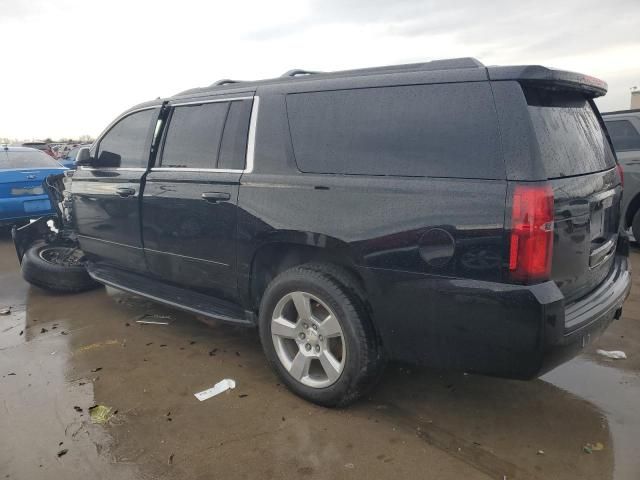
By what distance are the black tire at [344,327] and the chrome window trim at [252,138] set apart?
0.76 m

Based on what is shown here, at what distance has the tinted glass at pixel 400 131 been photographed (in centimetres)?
241

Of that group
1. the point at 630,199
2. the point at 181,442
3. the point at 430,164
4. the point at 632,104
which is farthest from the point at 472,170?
the point at 632,104

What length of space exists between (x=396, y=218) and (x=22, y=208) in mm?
7371

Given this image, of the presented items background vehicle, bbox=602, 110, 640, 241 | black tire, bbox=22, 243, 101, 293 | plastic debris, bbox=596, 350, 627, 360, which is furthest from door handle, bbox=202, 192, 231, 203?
background vehicle, bbox=602, 110, 640, 241

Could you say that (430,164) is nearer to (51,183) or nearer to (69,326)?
(69,326)

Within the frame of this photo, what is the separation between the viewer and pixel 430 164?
2539mm

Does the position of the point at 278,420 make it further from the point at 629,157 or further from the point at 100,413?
the point at 629,157

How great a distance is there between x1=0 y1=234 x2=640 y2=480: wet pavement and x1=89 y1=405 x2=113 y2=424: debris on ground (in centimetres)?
5

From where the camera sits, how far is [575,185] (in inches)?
98.7

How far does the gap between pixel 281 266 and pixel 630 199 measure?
5.64 metres

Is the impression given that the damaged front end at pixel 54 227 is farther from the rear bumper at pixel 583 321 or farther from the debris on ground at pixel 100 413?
the rear bumper at pixel 583 321

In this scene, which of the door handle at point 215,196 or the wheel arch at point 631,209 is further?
the wheel arch at point 631,209

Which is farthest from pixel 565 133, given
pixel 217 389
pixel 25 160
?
pixel 25 160

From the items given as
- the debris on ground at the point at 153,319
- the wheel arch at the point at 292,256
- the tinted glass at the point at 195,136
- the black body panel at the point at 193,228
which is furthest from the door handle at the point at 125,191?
the wheel arch at the point at 292,256
